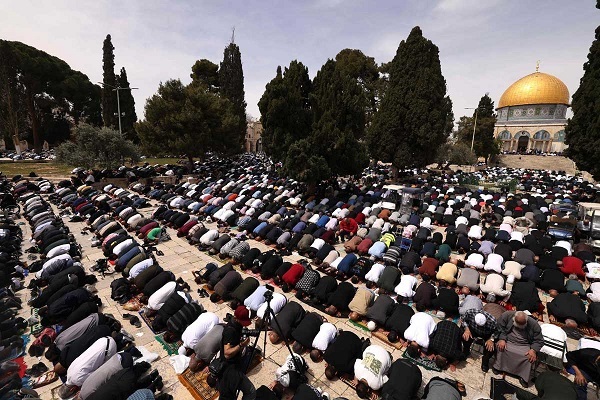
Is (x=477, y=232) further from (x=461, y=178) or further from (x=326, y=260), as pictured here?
(x=461, y=178)

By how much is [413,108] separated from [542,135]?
56.4 metres

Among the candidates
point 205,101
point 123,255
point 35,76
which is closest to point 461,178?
point 205,101

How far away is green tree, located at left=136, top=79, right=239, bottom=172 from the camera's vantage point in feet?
93.3

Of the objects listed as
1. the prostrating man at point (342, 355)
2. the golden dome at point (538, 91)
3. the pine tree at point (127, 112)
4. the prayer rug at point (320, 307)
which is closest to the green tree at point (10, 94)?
the pine tree at point (127, 112)

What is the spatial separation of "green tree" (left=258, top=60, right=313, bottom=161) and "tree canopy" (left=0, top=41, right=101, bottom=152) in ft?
141

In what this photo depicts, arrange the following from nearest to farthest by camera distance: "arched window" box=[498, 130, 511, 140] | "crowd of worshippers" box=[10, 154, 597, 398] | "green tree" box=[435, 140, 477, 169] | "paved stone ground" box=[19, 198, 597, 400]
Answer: "paved stone ground" box=[19, 198, 597, 400]
"crowd of worshippers" box=[10, 154, 597, 398]
"green tree" box=[435, 140, 477, 169]
"arched window" box=[498, 130, 511, 140]

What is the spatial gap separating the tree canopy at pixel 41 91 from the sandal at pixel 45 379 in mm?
51274

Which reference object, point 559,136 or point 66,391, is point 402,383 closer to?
point 66,391

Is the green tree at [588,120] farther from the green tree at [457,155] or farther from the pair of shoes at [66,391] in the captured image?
the pair of shoes at [66,391]

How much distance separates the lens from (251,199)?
1808 centimetres

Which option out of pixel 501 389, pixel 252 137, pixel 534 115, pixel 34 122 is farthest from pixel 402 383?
pixel 534 115

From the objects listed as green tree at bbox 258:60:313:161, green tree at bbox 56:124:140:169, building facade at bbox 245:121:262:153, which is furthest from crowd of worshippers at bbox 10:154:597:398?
building facade at bbox 245:121:262:153

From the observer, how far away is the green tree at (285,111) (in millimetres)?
19047

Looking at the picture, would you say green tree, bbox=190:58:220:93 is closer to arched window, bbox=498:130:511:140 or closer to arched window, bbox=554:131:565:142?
arched window, bbox=498:130:511:140
